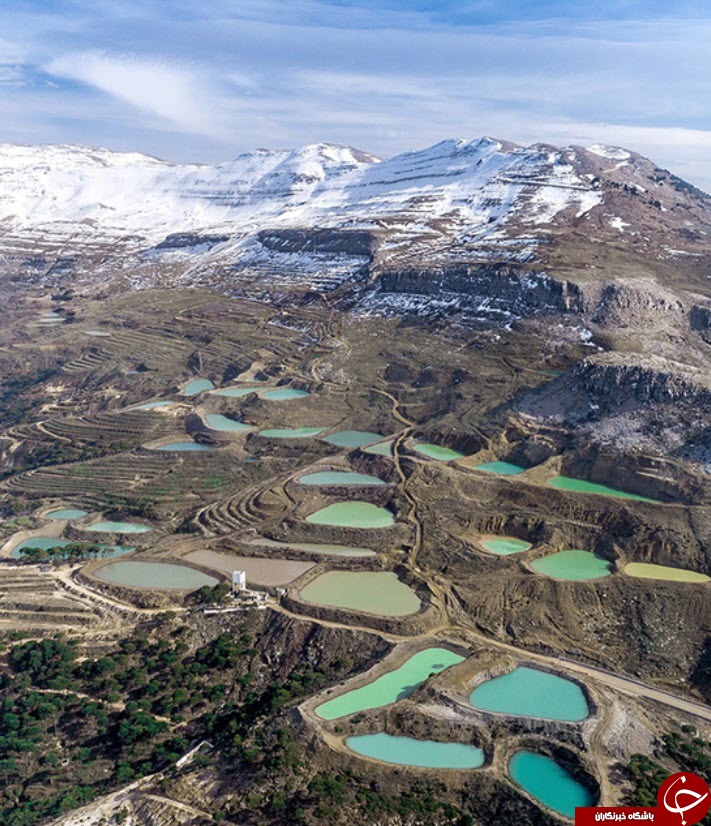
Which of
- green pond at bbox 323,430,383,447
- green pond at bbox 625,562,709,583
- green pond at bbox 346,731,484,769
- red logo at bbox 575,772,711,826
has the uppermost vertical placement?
green pond at bbox 323,430,383,447

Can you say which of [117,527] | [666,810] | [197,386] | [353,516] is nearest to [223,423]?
[197,386]

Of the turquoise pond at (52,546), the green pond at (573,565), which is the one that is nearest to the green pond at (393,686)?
the green pond at (573,565)

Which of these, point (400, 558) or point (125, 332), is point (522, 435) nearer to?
point (400, 558)

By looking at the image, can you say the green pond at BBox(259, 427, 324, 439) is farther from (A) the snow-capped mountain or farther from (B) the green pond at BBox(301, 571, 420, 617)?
(A) the snow-capped mountain

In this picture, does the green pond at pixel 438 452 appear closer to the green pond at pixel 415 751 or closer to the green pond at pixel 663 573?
the green pond at pixel 663 573

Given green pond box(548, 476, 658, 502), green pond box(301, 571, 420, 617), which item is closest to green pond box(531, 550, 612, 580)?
green pond box(548, 476, 658, 502)
